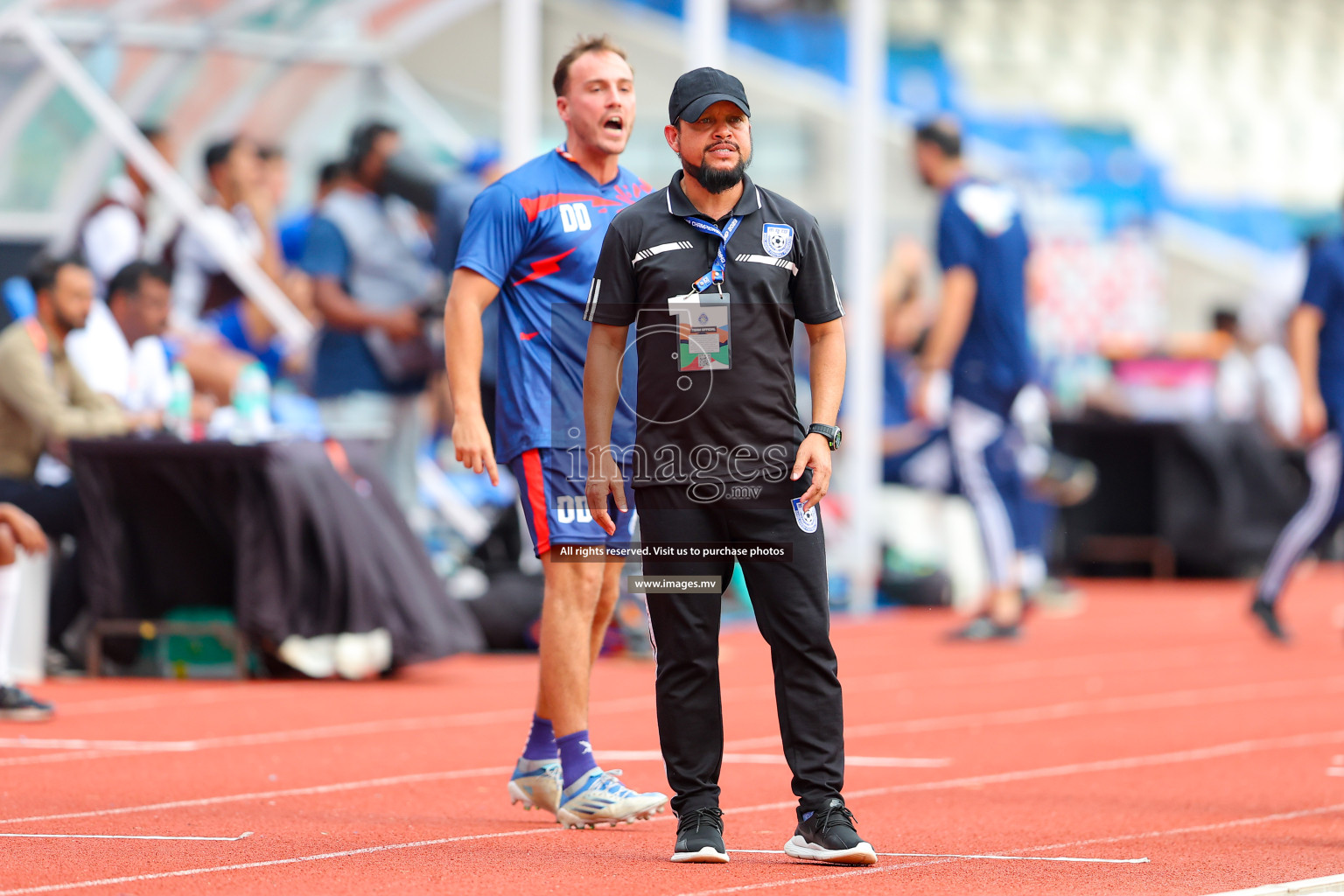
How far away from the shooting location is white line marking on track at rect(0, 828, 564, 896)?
14.6 feet

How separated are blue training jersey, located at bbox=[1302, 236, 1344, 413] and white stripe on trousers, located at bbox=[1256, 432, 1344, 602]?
19 cm

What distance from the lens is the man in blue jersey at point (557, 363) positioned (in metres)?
5.61

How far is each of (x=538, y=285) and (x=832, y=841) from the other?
1842 mm

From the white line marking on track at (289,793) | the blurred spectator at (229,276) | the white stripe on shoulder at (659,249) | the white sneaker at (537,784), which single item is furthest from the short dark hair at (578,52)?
the blurred spectator at (229,276)

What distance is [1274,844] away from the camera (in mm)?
5363

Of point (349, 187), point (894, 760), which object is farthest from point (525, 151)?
point (894, 760)

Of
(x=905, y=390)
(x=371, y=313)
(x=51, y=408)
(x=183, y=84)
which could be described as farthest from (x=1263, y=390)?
(x=51, y=408)

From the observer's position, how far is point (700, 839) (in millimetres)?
4852

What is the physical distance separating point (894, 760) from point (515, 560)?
446 centimetres

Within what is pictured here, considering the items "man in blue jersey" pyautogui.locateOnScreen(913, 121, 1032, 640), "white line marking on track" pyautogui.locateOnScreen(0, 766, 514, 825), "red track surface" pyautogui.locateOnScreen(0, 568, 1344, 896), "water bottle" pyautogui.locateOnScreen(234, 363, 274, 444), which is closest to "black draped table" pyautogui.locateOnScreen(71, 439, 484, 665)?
"red track surface" pyautogui.locateOnScreen(0, 568, 1344, 896)

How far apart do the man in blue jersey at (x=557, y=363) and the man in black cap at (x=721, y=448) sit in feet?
2.07

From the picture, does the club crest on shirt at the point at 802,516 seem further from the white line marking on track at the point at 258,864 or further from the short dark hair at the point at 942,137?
the short dark hair at the point at 942,137

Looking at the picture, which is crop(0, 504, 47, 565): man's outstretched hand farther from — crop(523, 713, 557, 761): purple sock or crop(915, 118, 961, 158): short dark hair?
crop(915, 118, 961, 158): short dark hair

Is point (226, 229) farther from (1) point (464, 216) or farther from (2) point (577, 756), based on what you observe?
(2) point (577, 756)
